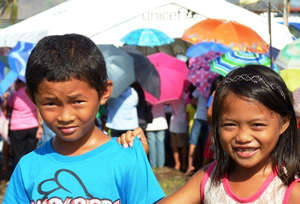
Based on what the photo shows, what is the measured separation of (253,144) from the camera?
165 cm

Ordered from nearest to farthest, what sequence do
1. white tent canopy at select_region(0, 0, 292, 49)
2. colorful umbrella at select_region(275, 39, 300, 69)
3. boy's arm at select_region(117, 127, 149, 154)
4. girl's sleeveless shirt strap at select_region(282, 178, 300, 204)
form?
girl's sleeveless shirt strap at select_region(282, 178, 300, 204)
boy's arm at select_region(117, 127, 149, 154)
colorful umbrella at select_region(275, 39, 300, 69)
white tent canopy at select_region(0, 0, 292, 49)

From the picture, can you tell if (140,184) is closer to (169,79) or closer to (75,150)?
(75,150)

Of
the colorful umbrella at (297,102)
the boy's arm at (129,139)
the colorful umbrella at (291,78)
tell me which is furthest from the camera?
the colorful umbrella at (291,78)

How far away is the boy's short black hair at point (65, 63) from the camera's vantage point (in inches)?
69.3

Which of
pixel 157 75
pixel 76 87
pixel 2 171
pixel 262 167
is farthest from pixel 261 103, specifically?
pixel 2 171

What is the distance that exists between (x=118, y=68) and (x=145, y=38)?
3.46 metres

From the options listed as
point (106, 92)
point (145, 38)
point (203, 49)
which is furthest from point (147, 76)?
point (106, 92)

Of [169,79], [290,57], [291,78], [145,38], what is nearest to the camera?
[291,78]

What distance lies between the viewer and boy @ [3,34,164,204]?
1763mm

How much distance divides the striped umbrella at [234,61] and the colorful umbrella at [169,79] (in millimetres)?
1058

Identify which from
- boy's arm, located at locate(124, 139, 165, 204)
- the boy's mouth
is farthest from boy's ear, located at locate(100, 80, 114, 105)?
the boy's mouth

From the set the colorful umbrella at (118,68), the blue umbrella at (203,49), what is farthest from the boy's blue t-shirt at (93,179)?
the blue umbrella at (203,49)

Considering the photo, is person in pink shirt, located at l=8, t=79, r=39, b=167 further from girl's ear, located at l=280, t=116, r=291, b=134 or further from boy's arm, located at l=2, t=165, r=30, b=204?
girl's ear, located at l=280, t=116, r=291, b=134

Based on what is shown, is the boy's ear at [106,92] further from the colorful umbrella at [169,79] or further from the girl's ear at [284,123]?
the colorful umbrella at [169,79]
